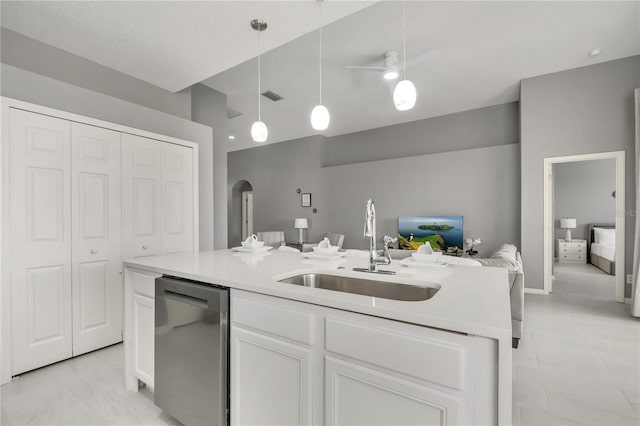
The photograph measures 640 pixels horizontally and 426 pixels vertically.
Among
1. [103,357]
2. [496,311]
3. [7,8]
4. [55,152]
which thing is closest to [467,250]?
[496,311]

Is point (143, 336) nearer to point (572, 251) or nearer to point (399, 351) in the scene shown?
point (399, 351)

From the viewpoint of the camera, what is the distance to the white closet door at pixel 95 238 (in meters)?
2.40

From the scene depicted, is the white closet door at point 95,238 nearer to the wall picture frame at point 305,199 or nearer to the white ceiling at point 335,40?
the white ceiling at point 335,40

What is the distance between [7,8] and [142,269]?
229 cm

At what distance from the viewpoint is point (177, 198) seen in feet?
10.2

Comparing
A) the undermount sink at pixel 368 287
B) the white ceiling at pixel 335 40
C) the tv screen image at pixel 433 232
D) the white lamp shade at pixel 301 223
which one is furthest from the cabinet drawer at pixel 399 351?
the white lamp shade at pixel 301 223

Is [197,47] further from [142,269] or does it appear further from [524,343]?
[524,343]

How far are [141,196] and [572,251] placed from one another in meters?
8.42

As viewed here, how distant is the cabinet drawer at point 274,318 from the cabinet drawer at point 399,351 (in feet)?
0.32

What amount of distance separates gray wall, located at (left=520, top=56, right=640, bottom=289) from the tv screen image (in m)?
1.05

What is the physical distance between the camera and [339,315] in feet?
3.50

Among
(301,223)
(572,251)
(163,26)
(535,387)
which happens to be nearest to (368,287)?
(535,387)

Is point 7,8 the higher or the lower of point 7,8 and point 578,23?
the lower

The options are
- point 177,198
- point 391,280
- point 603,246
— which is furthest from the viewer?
point 603,246
